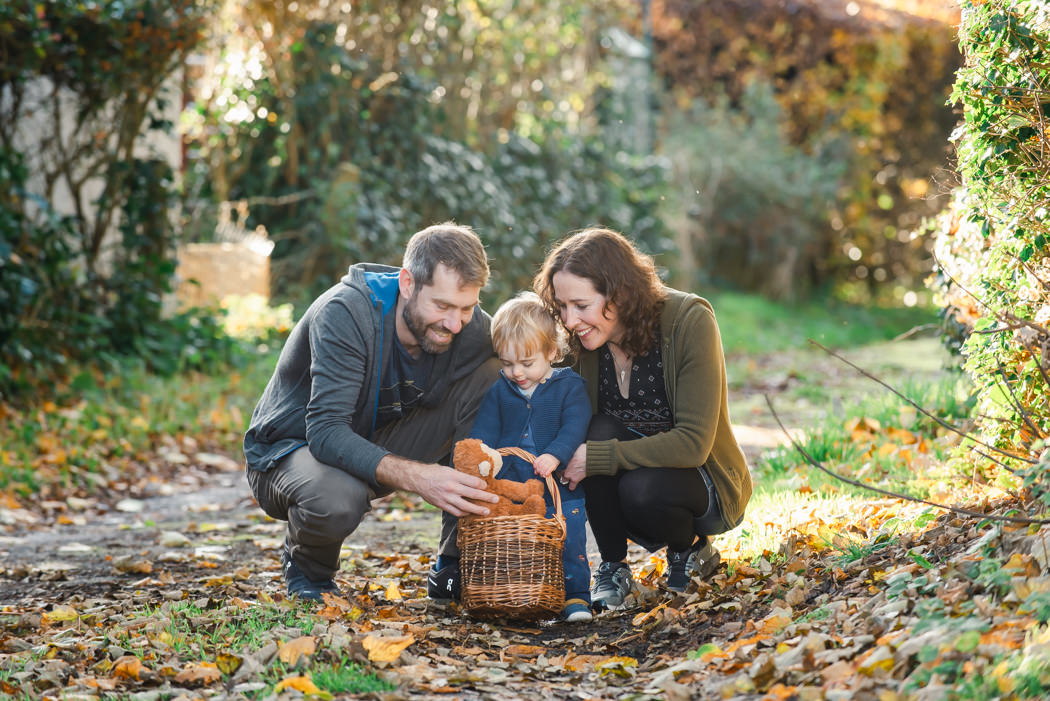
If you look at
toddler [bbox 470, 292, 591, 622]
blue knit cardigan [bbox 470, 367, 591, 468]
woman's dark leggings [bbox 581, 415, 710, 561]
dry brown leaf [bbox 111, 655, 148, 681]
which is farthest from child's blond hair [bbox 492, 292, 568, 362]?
dry brown leaf [bbox 111, 655, 148, 681]

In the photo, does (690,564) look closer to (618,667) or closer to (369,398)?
(618,667)

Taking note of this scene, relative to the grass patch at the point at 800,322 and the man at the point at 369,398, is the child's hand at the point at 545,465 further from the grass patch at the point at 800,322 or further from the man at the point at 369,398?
the grass patch at the point at 800,322

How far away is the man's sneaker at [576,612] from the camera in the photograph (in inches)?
153

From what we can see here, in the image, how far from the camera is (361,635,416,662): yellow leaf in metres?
3.14

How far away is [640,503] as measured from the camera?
13.1 ft

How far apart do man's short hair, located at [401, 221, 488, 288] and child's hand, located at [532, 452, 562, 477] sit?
2.26 feet

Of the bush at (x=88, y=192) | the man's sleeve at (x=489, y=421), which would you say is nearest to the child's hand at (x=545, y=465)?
the man's sleeve at (x=489, y=421)

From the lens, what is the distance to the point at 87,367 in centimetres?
786

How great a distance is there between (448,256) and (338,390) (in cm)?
64

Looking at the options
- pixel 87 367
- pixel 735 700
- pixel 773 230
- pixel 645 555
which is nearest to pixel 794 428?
pixel 645 555

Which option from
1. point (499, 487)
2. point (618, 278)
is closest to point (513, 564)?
point (499, 487)

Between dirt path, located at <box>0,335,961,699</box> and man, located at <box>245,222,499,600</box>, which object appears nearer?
dirt path, located at <box>0,335,961,699</box>

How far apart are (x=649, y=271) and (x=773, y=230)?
12.2 metres

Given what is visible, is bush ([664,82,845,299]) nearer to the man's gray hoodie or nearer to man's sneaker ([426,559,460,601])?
the man's gray hoodie
